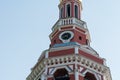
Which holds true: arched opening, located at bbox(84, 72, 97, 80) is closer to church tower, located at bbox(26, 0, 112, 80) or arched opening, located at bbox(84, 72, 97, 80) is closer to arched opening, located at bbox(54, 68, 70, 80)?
church tower, located at bbox(26, 0, 112, 80)

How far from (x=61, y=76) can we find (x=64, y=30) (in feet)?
22.7

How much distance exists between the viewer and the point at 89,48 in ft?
166

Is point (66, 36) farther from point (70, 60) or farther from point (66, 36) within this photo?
point (70, 60)

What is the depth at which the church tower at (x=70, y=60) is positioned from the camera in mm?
47312

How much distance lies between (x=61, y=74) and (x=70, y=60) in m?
1.80

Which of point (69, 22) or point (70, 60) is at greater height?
point (69, 22)

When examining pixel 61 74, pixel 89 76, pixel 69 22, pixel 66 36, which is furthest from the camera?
pixel 69 22

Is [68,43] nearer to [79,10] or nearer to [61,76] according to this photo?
[61,76]

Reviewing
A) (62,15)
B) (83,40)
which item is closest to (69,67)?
(83,40)

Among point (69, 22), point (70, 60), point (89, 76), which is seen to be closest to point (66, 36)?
point (69, 22)

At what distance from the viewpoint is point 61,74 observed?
158 feet

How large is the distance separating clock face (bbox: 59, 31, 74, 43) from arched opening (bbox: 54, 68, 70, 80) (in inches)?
180

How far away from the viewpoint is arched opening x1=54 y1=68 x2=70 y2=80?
4764 centimetres

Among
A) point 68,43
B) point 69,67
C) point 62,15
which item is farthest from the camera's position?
point 62,15
